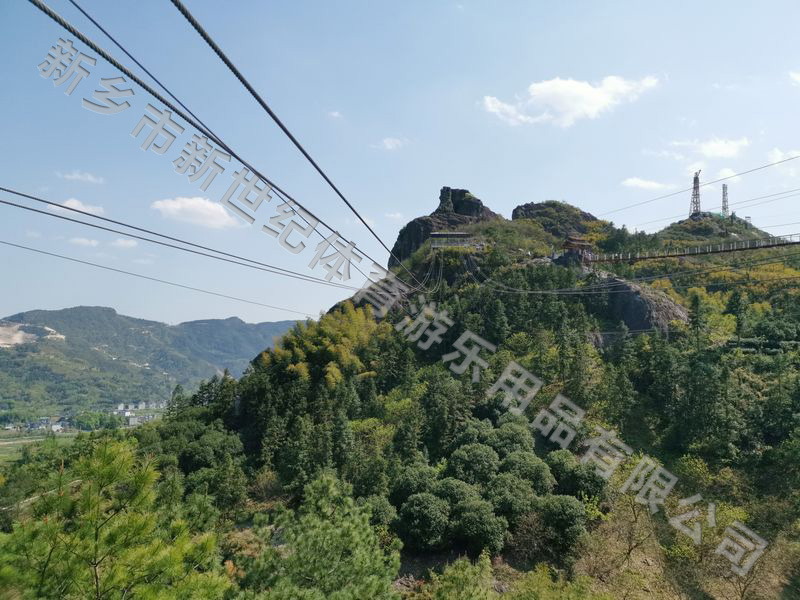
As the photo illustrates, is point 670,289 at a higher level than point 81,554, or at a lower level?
higher

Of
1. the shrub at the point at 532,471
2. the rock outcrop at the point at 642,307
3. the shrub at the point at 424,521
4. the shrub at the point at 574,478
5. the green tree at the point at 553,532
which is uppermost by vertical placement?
the rock outcrop at the point at 642,307

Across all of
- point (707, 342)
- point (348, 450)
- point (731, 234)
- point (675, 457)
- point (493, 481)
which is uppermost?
point (731, 234)

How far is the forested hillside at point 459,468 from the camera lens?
362 cm

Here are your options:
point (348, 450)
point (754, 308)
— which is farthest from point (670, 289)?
point (348, 450)

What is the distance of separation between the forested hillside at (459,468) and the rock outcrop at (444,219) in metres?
19.7

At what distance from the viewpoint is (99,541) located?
3309 millimetres

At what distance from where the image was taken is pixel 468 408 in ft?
69.3

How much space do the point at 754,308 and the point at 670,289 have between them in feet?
16.9

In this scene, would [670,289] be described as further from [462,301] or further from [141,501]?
[141,501]

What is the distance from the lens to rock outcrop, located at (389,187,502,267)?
5238cm

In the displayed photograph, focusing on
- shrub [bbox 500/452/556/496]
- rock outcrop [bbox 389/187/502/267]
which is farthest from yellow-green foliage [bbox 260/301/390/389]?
rock outcrop [bbox 389/187/502/267]

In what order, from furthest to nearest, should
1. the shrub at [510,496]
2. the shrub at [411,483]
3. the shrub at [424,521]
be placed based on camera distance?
the shrub at [411,483]
the shrub at [510,496]
the shrub at [424,521]

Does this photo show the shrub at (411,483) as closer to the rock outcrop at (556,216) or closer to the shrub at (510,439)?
the shrub at (510,439)

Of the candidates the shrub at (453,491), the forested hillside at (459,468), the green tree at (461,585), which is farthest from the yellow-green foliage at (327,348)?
the green tree at (461,585)
